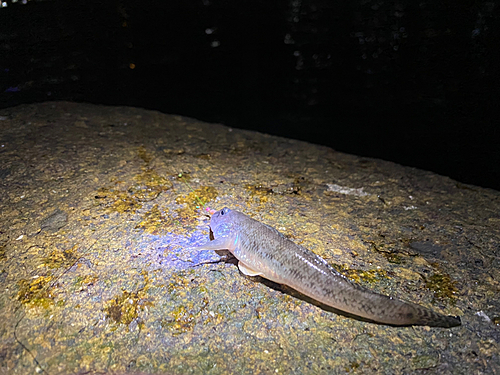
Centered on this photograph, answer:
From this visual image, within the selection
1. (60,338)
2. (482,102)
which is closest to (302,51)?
(482,102)

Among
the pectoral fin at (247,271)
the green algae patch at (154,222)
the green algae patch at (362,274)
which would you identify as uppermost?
the green algae patch at (154,222)

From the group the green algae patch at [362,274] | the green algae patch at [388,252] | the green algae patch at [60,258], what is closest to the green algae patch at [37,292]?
the green algae patch at [60,258]

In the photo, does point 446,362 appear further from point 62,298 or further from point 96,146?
point 96,146

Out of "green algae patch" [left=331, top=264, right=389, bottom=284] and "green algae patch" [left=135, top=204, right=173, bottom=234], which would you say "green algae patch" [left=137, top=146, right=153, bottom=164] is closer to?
"green algae patch" [left=135, top=204, right=173, bottom=234]

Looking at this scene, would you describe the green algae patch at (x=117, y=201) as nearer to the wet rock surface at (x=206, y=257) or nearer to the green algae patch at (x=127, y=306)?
the wet rock surface at (x=206, y=257)

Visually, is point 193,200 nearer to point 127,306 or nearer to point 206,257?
point 206,257

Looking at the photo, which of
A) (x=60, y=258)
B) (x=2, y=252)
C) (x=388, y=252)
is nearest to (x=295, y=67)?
(x=388, y=252)
